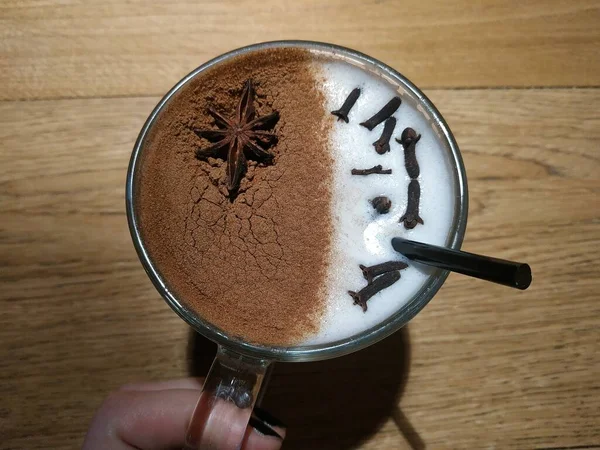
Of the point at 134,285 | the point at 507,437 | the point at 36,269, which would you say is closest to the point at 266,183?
the point at 134,285

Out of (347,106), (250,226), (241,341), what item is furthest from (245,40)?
(241,341)

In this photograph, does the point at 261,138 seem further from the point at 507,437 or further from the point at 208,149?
the point at 507,437

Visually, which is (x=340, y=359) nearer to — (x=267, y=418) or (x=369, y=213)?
(x=267, y=418)

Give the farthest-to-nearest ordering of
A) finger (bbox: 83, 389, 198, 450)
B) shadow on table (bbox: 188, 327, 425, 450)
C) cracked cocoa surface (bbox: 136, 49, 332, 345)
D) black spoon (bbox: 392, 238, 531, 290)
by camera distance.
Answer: shadow on table (bbox: 188, 327, 425, 450) < finger (bbox: 83, 389, 198, 450) < cracked cocoa surface (bbox: 136, 49, 332, 345) < black spoon (bbox: 392, 238, 531, 290)

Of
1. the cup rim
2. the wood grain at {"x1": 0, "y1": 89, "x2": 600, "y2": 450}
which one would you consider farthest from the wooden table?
the cup rim

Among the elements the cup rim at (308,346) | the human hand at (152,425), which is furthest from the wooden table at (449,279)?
the cup rim at (308,346)

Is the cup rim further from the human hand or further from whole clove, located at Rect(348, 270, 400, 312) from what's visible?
the human hand
